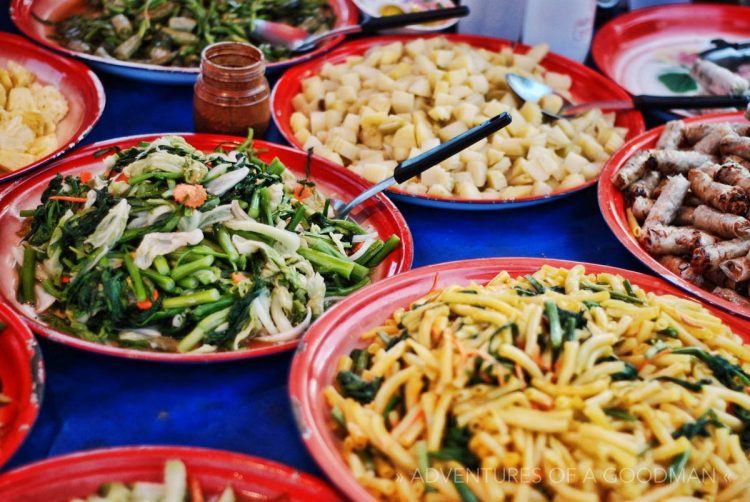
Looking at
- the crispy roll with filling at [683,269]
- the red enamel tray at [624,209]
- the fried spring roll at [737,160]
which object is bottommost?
the crispy roll with filling at [683,269]

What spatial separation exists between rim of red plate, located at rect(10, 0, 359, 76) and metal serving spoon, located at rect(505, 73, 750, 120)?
985 mm

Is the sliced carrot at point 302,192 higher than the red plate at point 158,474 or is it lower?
higher

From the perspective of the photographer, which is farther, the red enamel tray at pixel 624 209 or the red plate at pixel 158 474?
the red enamel tray at pixel 624 209

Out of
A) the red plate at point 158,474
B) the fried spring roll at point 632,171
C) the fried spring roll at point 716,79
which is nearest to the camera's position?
the red plate at point 158,474

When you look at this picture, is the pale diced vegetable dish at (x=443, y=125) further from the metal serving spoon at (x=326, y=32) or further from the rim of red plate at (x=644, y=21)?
the rim of red plate at (x=644, y=21)

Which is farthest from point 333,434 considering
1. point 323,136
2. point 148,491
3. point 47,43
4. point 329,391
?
point 47,43

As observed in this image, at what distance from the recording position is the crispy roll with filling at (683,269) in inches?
97.7

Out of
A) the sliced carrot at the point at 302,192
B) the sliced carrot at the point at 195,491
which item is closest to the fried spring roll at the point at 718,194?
the sliced carrot at the point at 302,192

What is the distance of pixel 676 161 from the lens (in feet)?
9.53

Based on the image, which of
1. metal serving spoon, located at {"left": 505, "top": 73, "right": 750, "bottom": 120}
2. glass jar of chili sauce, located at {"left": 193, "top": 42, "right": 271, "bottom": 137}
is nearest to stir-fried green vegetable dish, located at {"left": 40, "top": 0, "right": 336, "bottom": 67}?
glass jar of chili sauce, located at {"left": 193, "top": 42, "right": 271, "bottom": 137}

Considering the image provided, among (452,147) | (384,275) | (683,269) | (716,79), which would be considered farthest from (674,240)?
(716,79)

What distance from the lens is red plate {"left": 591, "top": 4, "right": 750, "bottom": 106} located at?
3.98 m

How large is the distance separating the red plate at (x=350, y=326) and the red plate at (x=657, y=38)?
196cm

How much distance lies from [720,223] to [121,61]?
2.65m
